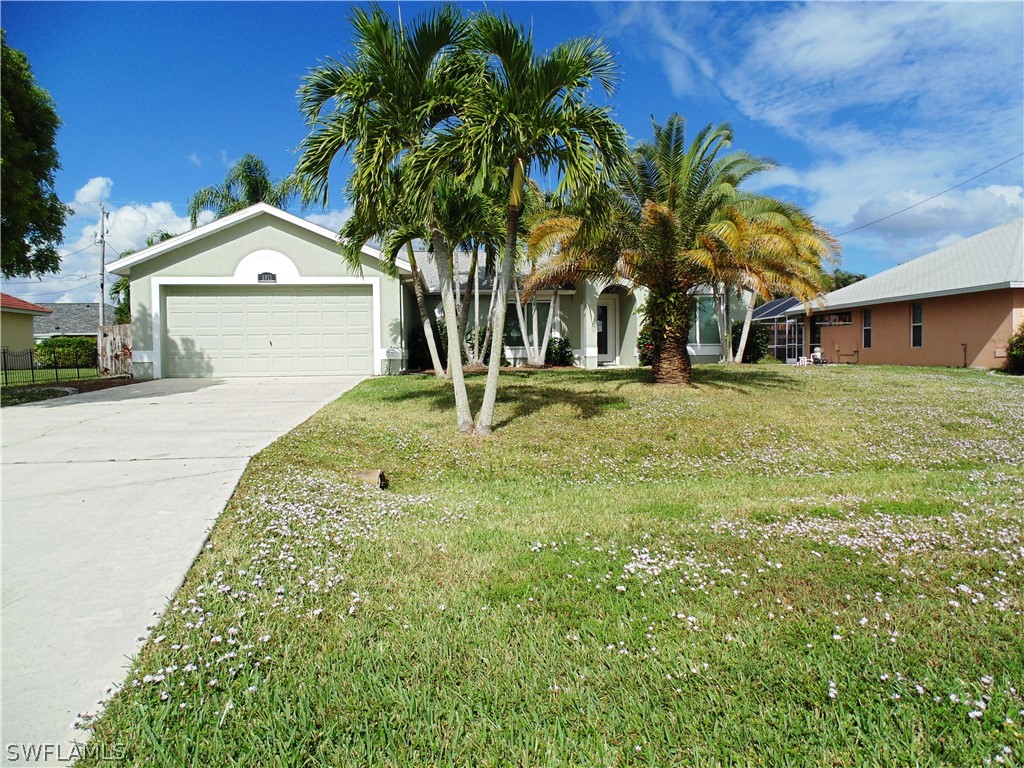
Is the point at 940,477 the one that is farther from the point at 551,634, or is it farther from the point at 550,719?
the point at 550,719

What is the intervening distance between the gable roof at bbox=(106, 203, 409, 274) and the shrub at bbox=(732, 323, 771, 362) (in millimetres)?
14214

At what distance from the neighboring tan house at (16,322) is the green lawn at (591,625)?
89.4 feet

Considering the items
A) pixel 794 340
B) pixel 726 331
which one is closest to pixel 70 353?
pixel 726 331

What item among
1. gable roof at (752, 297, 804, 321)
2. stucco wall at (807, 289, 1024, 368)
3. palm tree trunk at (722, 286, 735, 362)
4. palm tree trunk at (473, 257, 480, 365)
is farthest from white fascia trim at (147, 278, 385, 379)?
gable roof at (752, 297, 804, 321)

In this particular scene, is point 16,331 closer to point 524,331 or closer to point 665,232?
point 524,331

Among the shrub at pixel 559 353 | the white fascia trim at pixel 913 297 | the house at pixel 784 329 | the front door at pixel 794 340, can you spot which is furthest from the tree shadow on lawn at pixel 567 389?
the front door at pixel 794 340

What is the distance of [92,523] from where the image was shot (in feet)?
15.3

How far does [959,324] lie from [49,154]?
1031 inches

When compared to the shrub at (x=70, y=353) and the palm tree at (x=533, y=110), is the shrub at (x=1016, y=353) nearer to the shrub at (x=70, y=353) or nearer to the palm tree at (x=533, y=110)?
the palm tree at (x=533, y=110)

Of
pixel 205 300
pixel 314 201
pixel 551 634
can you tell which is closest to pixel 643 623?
pixel 551 634

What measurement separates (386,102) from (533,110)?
1981 millimetres

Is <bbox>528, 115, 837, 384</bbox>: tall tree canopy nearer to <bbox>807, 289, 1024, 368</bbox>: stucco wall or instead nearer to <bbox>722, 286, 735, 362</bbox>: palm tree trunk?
<bbox>722, 286, 735, 362</bbox>: palm tree trunk

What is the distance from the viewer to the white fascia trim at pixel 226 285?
16.7 m

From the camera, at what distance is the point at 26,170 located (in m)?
11.3
